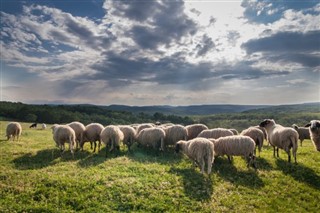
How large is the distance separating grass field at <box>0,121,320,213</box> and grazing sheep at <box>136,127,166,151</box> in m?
5.06

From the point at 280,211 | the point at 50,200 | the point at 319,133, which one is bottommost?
the point at 280,211

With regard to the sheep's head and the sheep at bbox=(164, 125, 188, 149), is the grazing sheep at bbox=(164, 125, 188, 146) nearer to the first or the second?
the sheep at bbox=(164, 125, 188, 149)

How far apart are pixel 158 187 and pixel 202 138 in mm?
6118

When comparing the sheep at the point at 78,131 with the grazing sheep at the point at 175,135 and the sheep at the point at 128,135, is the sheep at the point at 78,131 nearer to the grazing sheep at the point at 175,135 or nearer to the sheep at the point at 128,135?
the sheep at the point at 128,135

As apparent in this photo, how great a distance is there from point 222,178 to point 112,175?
7.14 meters

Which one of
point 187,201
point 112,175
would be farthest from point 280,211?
point 112,175

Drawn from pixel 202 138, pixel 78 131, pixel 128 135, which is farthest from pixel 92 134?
pixel 202 138

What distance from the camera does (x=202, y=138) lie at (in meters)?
20.2

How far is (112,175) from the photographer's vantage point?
17031mm

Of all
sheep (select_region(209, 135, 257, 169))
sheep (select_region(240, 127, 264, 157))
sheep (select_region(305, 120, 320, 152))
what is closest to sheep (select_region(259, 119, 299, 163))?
sheep (select_region(240, 127, 264, 157))

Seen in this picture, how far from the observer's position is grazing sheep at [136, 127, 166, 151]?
2627cm

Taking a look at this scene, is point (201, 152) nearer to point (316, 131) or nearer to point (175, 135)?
point (175, 135)

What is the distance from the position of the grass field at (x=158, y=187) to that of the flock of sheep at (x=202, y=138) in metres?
1.16

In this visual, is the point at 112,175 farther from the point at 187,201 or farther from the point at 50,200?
the point at 187,201
